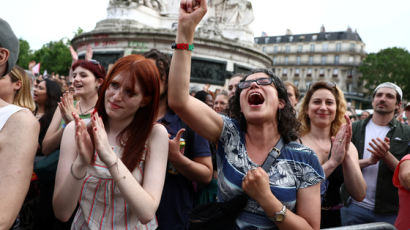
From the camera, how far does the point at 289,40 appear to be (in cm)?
7350

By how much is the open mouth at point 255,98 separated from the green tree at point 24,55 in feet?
203

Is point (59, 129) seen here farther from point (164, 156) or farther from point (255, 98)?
→ point (255, 98)

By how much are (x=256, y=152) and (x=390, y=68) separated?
5884 centimetres

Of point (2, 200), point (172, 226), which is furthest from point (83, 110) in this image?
point (2, 200)

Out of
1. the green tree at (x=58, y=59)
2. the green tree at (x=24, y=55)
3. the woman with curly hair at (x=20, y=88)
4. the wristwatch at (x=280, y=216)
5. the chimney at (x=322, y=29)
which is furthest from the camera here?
the chimney at (x=322, y=29)

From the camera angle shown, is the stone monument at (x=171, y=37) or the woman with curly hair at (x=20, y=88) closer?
the woman with curly hair at (x=20, y=88)

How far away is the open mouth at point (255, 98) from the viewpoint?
2236 millimetres

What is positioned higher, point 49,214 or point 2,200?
point 2,200

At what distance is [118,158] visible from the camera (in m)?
1.78

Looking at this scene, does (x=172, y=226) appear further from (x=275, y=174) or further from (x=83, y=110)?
(x=83, y=110)

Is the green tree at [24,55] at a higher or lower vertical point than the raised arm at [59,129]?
higher

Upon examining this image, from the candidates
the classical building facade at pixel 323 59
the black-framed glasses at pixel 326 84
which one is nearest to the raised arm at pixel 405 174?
the black-framed glasses at pixel 326 84

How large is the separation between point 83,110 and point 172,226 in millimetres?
1775

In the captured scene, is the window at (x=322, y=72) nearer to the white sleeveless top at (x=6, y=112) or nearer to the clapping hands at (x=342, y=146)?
the clapping hands at (x=342, y=146)
